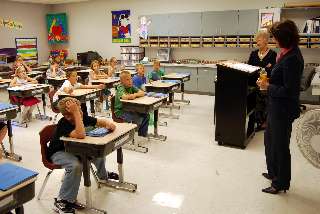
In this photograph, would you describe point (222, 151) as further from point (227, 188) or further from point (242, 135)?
point (227, 188)

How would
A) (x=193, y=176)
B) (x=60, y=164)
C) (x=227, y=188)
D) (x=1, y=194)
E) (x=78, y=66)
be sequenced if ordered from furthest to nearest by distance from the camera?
(x=78, y=66), (x=193, y=176), (x=227, y=188), (x=60, y=164), (x=1, y=194)

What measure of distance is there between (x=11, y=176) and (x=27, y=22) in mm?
10382

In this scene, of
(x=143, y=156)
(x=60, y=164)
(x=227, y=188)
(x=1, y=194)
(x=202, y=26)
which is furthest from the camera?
(x=202, y=26)

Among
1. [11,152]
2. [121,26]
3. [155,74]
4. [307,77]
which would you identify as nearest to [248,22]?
[307,77]

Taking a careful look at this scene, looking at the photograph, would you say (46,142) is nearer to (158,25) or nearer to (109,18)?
(158,25)

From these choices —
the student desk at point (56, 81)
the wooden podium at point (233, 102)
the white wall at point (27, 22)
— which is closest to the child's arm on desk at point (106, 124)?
the wooden podium at point (233, 102)

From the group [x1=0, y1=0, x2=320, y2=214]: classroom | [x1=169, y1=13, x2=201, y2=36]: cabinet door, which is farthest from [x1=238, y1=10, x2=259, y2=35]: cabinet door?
[x1=169, y1=13, x2=201, y2=36]: cabinet door

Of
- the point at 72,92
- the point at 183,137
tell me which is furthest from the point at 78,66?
the point at 183,137

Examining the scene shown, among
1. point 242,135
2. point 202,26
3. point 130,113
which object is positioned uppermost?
point 202,26

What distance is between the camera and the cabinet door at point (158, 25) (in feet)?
29.6

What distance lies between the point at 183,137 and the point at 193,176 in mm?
1485

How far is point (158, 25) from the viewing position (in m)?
9.13

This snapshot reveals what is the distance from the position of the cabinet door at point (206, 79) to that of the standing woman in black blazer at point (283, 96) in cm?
534

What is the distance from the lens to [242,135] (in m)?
4.47
